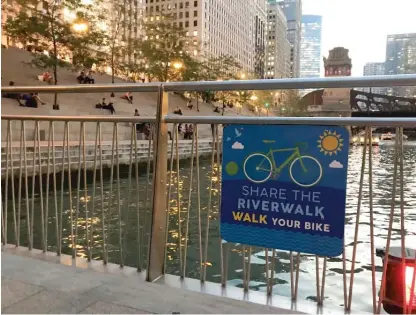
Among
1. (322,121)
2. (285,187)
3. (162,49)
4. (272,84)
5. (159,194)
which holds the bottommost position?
(159,194)

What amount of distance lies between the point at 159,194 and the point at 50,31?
85.9 ft

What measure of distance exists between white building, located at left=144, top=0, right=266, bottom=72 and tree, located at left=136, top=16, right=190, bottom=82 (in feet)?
131

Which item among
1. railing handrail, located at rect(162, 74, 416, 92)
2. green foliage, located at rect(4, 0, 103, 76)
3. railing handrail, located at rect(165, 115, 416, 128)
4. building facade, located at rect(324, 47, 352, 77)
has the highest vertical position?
building facade, located at rect(324, 47, 352, 77)

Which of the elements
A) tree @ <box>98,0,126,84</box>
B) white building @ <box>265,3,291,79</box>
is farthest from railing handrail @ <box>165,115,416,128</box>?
white building @ <box>265,3,291,79</box>

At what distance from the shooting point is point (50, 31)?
2653cm

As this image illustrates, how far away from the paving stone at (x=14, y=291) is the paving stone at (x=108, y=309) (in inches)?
21.0

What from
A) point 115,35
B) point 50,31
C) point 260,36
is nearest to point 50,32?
point 50,31

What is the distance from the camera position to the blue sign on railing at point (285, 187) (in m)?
2.79

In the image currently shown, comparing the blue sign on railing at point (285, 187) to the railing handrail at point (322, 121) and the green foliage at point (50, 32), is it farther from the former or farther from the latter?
the green foliage at point (50, 32)

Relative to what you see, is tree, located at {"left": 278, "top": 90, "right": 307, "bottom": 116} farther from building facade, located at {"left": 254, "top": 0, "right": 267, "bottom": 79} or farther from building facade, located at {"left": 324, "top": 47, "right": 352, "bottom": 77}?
building facade, located at {"left": 254, "top": 0, "right": 267, "bottom": 79}

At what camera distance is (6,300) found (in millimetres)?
2926

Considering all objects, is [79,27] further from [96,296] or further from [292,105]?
[292,105]

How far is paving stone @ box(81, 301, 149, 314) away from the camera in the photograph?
9.05ft

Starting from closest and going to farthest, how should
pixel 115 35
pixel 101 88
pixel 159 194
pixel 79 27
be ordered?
pixel 159 194, pixel 101 88, pixel 79 27, pixel 115 35
